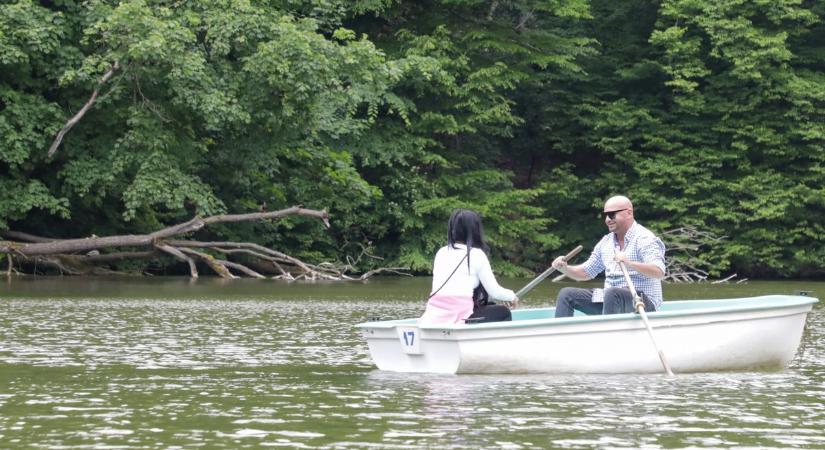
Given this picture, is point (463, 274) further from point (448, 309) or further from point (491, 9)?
point (491, 9)

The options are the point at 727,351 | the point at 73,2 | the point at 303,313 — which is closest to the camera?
the point at 727,351

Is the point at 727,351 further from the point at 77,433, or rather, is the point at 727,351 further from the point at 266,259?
the point at 266,259

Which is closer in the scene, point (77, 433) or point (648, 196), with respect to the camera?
point (77, 433)

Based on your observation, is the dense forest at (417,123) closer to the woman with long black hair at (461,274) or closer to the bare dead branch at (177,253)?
the bare dead branch at (177,253)

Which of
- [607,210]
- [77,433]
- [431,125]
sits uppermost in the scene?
[431,125]

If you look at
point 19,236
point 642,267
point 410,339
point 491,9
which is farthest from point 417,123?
point 410,339

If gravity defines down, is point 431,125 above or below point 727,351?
above

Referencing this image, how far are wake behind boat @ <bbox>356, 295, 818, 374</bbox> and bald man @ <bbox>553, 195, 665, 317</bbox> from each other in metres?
0.46

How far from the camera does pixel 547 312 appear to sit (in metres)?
14.3

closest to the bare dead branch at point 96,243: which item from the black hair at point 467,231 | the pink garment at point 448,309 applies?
the pink garment at point 448,309

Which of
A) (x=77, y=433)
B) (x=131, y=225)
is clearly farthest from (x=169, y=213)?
(x=77, y=433)

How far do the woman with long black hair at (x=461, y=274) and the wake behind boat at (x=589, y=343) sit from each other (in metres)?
0.31

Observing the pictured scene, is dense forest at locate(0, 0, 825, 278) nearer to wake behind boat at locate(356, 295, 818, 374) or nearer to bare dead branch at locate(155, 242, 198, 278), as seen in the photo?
bare dead branch at locate(155, 242, 198, 278)

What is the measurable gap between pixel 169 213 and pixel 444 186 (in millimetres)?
7985
